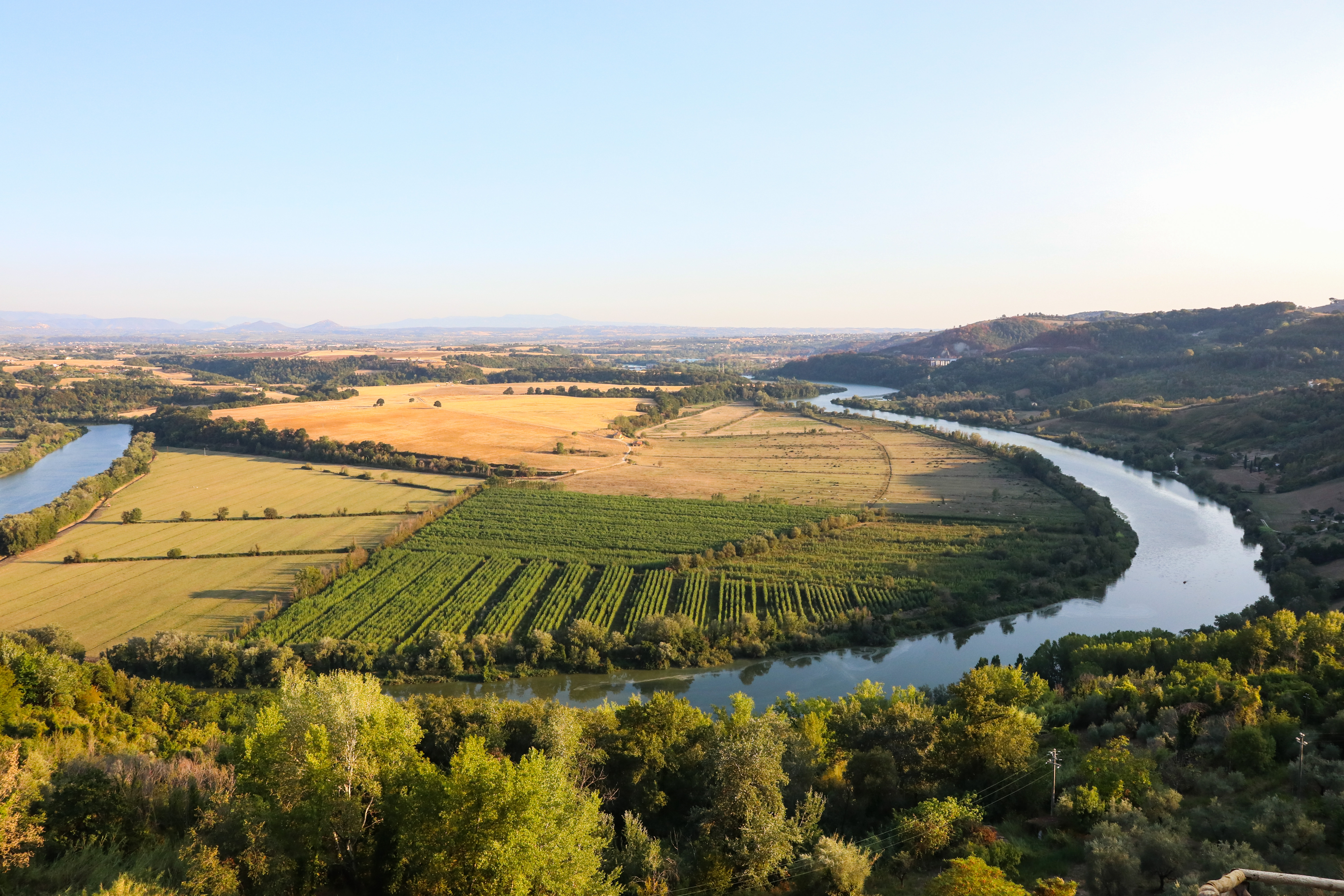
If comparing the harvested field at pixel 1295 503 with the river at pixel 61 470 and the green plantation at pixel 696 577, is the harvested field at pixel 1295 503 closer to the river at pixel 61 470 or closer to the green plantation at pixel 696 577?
the green plantation at pixel 696 577

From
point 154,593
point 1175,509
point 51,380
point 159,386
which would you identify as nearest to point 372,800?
point 154,593

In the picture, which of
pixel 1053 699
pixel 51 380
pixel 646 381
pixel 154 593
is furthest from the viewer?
pixel 646 381

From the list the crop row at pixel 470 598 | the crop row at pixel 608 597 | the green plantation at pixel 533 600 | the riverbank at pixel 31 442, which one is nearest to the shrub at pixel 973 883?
the green plantation at pixel 533 600

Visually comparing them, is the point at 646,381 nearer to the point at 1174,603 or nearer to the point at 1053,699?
the point at 1174,603

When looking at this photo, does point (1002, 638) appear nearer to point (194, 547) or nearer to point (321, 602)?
point (321, 602)

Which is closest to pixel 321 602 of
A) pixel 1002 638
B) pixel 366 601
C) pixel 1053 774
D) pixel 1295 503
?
pixel 366 601
